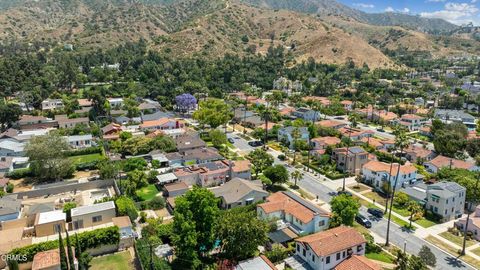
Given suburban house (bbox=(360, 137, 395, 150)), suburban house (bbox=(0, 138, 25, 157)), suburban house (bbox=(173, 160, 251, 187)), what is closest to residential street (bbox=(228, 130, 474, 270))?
suburban house (bbox=(173, 160, 251, 187))

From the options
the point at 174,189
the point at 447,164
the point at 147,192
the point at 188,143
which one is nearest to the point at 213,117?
the point at 188,143

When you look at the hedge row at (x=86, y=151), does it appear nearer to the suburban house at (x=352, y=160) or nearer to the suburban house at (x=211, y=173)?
the suburban house at (x=211, y=173)

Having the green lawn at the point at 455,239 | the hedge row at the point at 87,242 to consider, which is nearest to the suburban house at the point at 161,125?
the hedge row at the point at 87,242

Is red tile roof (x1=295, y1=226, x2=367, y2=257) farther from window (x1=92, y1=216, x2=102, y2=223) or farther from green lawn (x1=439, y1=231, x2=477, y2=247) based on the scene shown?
window (x1=92, y1=216, x2=102, y2=223)

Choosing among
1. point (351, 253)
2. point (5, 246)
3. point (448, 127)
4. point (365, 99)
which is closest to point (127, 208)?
point (5, 246)

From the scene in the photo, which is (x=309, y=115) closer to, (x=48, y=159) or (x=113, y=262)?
(x=48, y=159)

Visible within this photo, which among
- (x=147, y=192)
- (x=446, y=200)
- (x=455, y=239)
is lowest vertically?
(x=455, y=239)

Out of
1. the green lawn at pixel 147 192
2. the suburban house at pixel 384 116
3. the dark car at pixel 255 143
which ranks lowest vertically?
the green lawn at pixel 147 192
